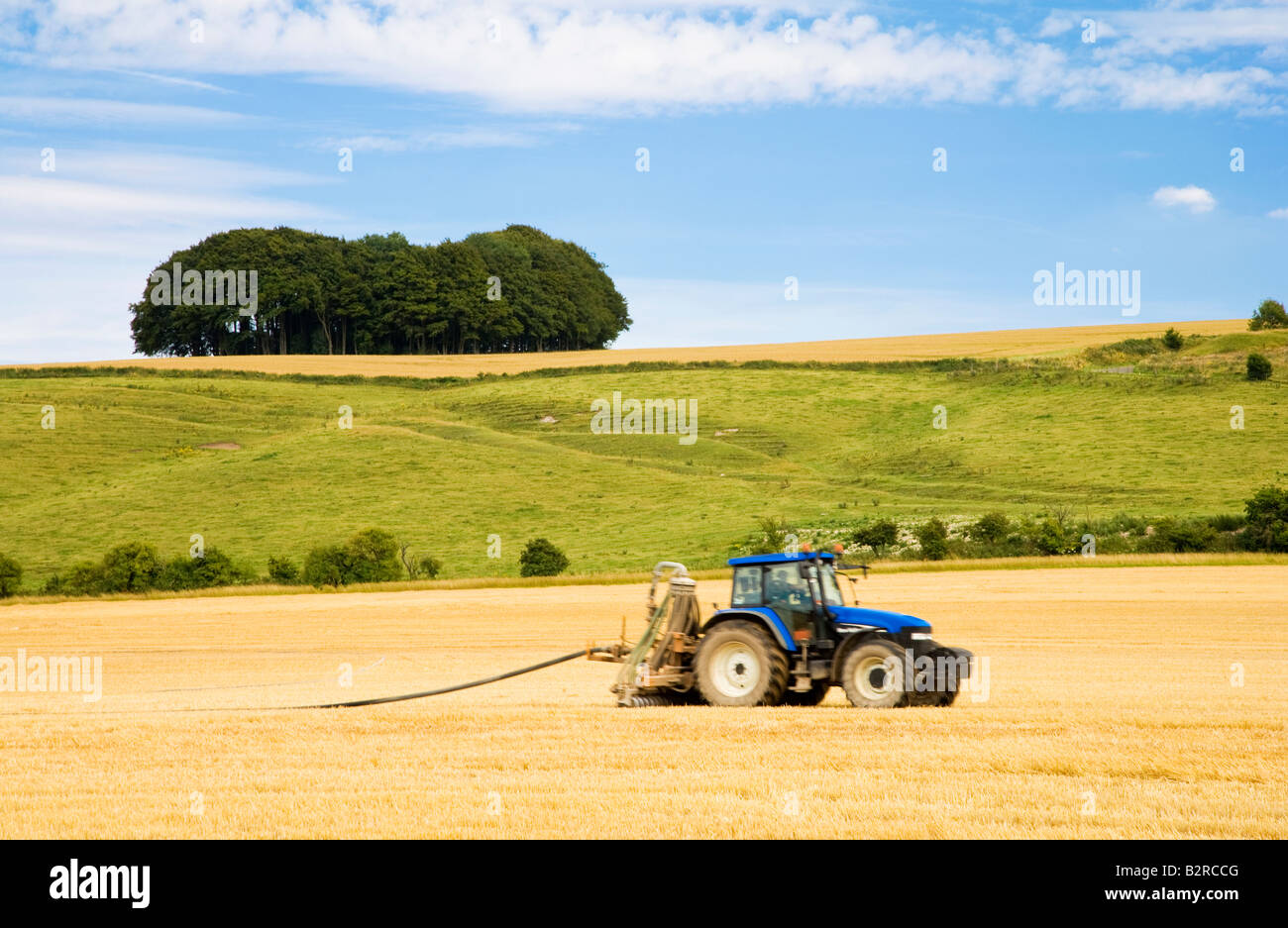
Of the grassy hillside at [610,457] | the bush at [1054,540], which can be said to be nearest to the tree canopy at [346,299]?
the grassy hillside at [610,457]

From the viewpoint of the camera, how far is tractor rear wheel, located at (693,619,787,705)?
16.3m

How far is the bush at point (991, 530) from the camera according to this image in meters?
45.0

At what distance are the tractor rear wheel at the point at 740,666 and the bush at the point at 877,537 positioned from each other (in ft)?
96.5

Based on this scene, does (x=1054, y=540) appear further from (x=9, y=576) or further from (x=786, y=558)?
(x=9, y=576)

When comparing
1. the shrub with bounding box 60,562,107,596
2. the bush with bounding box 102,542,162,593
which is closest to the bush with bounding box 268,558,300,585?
the bush with bounding box 102,542,162,593

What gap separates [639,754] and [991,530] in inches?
1354

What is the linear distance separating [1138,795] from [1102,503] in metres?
44.3

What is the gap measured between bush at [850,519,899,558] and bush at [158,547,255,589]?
2220cm

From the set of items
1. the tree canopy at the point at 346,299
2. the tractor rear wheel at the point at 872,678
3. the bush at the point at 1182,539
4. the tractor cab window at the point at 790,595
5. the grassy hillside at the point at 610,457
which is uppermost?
the tree canopy at the point at 346,299

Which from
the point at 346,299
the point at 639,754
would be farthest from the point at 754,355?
the point at 639,754

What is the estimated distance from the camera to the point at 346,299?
405 feet

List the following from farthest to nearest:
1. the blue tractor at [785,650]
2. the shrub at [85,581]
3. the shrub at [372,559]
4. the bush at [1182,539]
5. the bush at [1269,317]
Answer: the bush at [1269,317] < the shrub at [372,559] < the shrub at [85,581] < the bush at [1182,539] < the blue tractor at [785,650]

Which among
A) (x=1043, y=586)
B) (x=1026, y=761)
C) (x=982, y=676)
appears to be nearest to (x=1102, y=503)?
(x=1043, y=586)

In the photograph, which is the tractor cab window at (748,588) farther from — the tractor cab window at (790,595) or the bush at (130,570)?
the bush at (130,570)
